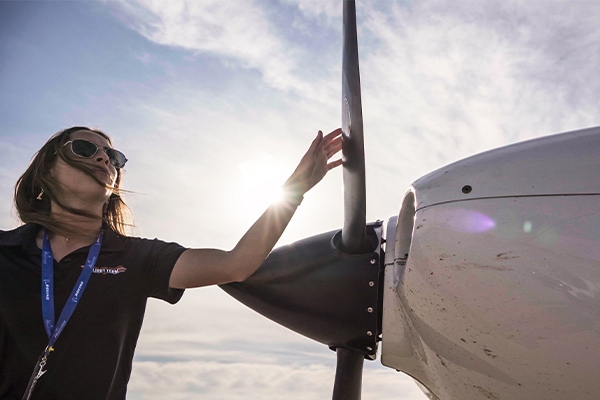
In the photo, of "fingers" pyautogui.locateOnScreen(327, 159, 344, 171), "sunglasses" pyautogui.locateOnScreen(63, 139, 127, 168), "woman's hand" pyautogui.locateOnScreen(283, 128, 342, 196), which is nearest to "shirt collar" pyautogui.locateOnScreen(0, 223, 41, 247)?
"sunglasses" pyautogui.locateOnScreen(63, 139, 127, 168)

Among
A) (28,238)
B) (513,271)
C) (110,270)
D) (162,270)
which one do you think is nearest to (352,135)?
(513,271)

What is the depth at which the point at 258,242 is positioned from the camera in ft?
10.6

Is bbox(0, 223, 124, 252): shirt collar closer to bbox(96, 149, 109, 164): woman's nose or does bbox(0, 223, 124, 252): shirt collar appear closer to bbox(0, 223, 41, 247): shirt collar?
bbox(0, 223, 41, 247): shirt collar

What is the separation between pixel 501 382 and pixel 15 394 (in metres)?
2.75

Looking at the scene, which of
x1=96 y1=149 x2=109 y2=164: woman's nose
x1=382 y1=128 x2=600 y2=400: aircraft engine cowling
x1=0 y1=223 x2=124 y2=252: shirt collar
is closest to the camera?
x1=382 y1=128 x2=600 y2=400: aircraft engine cowling

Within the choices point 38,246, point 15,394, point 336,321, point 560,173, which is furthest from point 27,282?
point 560,173

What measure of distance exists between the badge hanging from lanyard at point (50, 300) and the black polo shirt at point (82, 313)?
0.05 meters

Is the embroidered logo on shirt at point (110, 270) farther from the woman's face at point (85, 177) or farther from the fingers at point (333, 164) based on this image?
the fingers at point (333, 164)

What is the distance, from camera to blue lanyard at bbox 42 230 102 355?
9.90 ft

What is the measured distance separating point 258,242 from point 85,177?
1386mm

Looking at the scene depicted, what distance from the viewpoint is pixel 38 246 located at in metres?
3.50

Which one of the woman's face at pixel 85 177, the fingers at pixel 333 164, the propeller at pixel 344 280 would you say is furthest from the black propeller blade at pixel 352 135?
the woman's face at pixel 85 177

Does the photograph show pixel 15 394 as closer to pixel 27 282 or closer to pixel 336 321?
pixel 27 282

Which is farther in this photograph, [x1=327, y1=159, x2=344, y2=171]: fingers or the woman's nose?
the woman's nose
